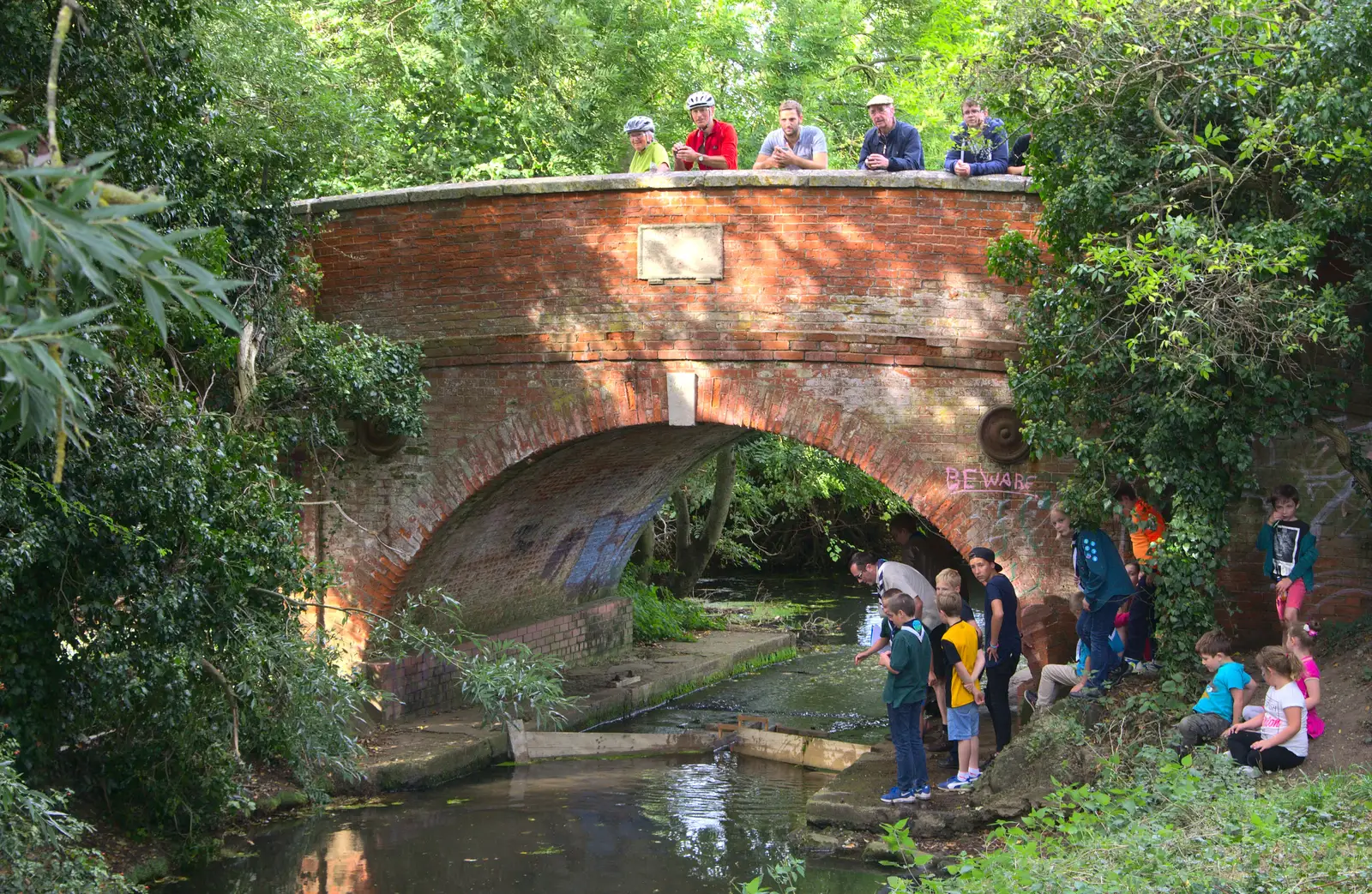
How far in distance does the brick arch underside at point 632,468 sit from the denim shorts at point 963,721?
4.27ft

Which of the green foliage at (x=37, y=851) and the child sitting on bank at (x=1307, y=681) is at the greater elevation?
the child sitting on bank at (x=1307, y=681)

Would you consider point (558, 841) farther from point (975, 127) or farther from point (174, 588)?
point (975, 127)

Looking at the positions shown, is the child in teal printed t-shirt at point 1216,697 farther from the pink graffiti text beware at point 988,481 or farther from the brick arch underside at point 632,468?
the pink graffiti text beware at point 988,481

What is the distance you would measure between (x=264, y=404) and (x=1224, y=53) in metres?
6.66

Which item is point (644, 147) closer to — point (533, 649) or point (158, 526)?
point (158, 526)

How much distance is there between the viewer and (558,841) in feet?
29.6

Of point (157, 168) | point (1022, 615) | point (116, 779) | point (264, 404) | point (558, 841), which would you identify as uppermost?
point (157, 168)

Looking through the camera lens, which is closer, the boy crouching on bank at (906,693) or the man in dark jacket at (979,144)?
the boy crouching on bank at (906,693)

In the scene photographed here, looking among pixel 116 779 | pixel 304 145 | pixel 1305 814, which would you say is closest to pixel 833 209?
pixel 304 145

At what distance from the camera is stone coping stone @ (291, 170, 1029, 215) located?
9.64 meters

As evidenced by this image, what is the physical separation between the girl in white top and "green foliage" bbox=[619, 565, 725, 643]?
963cm

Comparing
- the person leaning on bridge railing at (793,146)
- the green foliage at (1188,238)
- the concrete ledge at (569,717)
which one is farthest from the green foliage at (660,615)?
the green foliage at (1188,238)

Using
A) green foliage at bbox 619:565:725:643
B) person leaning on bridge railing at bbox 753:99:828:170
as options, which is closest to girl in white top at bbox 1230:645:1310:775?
person leaning on bridge railing at bbox 753:99:828:170

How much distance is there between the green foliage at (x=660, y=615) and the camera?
16.1 metres
